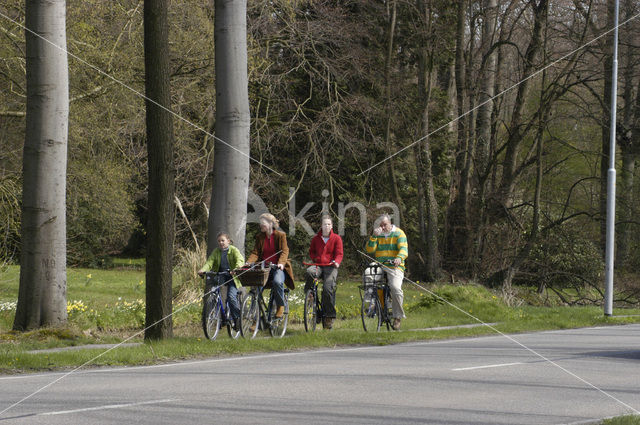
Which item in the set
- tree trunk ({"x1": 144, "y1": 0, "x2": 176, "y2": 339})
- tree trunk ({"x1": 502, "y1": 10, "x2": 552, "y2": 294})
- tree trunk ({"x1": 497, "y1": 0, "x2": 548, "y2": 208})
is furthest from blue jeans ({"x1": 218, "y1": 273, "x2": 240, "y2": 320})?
tree trunk ({"x1": 497, "y1": 0, "x2": 548, "y2": 208})

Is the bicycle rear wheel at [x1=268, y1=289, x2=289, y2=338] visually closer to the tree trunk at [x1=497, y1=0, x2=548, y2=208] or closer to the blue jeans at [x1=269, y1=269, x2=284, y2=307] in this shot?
the blue jeans at [x1=269, y1=269, x2=284, y2=307]

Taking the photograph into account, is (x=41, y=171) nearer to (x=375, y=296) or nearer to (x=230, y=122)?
(x=230, y=122)

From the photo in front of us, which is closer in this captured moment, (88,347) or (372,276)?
(88,347)

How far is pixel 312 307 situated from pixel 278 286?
962 mm

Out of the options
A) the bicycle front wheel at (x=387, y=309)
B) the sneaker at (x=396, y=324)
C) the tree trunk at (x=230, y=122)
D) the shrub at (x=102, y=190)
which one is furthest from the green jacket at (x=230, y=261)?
the shrub at (x=102, y=190)

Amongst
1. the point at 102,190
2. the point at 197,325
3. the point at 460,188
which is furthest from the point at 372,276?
the point at 460,188

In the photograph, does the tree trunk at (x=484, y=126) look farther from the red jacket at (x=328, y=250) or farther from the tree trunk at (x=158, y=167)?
the tree trunk at (x=158, y=167)

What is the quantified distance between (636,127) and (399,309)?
19.1 metres

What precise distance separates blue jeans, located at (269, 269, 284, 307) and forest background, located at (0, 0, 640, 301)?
32.7 ft

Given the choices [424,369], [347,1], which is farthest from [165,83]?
[347,1]

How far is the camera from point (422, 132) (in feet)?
100

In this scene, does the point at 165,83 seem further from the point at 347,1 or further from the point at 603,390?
the point at 347,1

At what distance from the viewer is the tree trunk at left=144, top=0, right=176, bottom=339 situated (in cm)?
1277

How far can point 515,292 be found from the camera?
86.9ft
